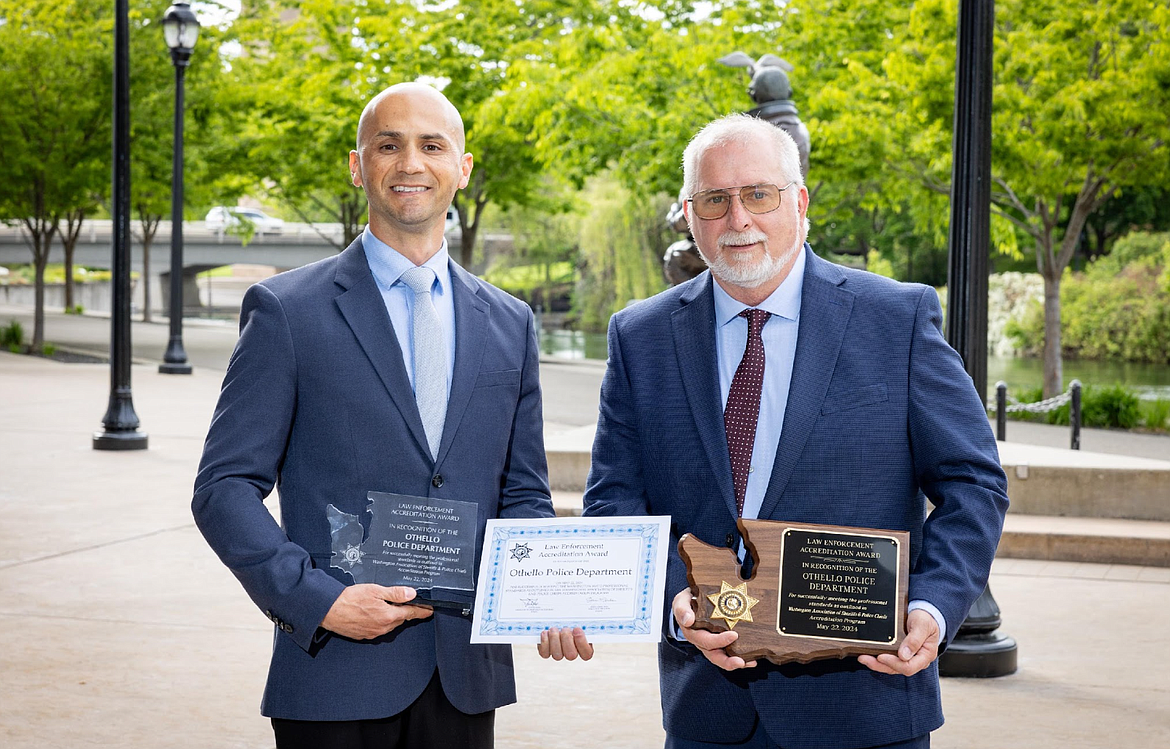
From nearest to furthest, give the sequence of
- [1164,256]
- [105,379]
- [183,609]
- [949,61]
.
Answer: [183,609], [949,61], [105,379], [1164,256]

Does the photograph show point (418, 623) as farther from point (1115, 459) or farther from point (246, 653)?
point (1115, 459)

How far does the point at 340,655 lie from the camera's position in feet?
9.35

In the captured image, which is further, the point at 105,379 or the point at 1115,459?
the point at 105,379

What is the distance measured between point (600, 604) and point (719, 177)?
3.11 ft

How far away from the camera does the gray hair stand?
2.88 metres

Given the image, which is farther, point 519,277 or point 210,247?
point 210,247

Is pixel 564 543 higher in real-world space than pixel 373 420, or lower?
lower

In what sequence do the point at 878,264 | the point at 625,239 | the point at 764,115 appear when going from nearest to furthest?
the point at 764,115 < the point at 625,239 < the point at 878,264

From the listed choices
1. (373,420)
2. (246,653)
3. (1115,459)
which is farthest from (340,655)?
(1115,459)

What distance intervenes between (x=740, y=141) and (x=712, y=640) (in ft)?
3.50

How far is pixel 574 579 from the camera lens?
275 centimetres

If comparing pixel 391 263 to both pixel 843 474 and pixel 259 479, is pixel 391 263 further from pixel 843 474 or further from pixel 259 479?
pixel 843 474

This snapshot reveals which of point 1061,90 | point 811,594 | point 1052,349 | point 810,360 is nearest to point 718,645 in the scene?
point 811,594

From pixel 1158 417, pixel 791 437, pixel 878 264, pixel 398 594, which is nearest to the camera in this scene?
pixel 398 594
